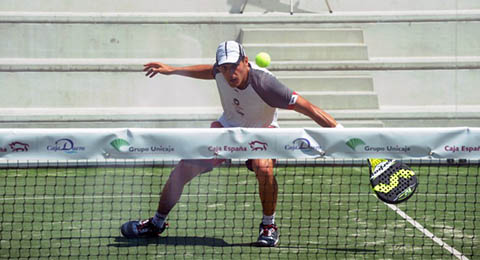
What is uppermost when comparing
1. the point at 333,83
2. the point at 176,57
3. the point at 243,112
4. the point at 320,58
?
the point at 320,58

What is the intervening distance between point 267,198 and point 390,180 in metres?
1.00

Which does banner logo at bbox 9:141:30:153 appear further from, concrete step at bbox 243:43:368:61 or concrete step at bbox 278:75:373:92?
concrete step at bbox 243:43:368:61

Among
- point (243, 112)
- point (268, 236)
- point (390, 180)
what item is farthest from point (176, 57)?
point (390, 180)

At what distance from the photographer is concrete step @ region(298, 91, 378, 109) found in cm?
1631

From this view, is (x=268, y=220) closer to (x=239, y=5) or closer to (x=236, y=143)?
(x=236, y=143)

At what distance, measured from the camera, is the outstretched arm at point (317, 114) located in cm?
673

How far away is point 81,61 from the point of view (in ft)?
54.3

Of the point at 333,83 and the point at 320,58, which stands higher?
the point at 320,58

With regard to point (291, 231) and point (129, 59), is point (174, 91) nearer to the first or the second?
point (129, 59)

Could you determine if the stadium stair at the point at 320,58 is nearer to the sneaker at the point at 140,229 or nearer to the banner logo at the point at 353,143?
the sneaker at the point at 140,229

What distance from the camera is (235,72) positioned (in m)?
7.04

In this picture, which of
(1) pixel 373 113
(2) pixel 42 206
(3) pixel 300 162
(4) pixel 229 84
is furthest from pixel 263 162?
(1) pixel 373 113

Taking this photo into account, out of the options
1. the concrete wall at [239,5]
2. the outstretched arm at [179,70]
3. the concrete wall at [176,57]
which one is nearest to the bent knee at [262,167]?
the outstretched arm at [179,70]

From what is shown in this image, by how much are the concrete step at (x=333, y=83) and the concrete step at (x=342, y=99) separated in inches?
6.3
